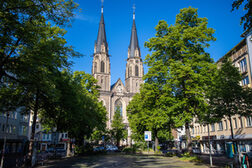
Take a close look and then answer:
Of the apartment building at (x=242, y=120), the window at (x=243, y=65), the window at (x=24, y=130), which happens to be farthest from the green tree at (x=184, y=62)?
the window at (x=24, y=130)

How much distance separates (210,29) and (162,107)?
346 inches

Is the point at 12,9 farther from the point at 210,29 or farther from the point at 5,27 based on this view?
the point at 210,29

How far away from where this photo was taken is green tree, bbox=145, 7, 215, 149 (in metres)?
19.6

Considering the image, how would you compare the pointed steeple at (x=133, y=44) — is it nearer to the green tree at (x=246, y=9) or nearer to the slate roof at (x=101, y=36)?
the slate roof at (x=101, y=36)

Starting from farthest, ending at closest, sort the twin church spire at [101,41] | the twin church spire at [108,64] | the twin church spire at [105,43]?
1. the twin church spire at [105,43]
2. the twin church spire at [101,41]
3. the twin church spire at [108,64]

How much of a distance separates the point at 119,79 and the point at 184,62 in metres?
69.0

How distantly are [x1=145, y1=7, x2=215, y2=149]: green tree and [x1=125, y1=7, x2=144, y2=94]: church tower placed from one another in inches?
2537

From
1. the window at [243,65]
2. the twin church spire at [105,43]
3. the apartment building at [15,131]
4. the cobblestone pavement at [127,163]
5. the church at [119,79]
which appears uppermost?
the twin church spire at [105,43]

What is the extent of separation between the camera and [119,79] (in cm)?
8962

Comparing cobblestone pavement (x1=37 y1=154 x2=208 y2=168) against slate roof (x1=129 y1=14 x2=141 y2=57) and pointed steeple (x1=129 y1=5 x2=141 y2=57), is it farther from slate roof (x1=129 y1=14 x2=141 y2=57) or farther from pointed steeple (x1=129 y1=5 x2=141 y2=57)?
slate roof (x1=129 y1=14 x2=141 y2=57)

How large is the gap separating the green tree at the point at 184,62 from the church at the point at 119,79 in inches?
2287

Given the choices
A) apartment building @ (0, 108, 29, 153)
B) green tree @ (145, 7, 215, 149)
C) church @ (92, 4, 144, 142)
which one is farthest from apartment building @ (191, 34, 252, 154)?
church @ (92, 4, 144, 142)

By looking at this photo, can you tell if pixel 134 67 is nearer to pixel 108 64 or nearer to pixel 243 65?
pixel 108 64

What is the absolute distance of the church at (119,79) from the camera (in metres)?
82.2
